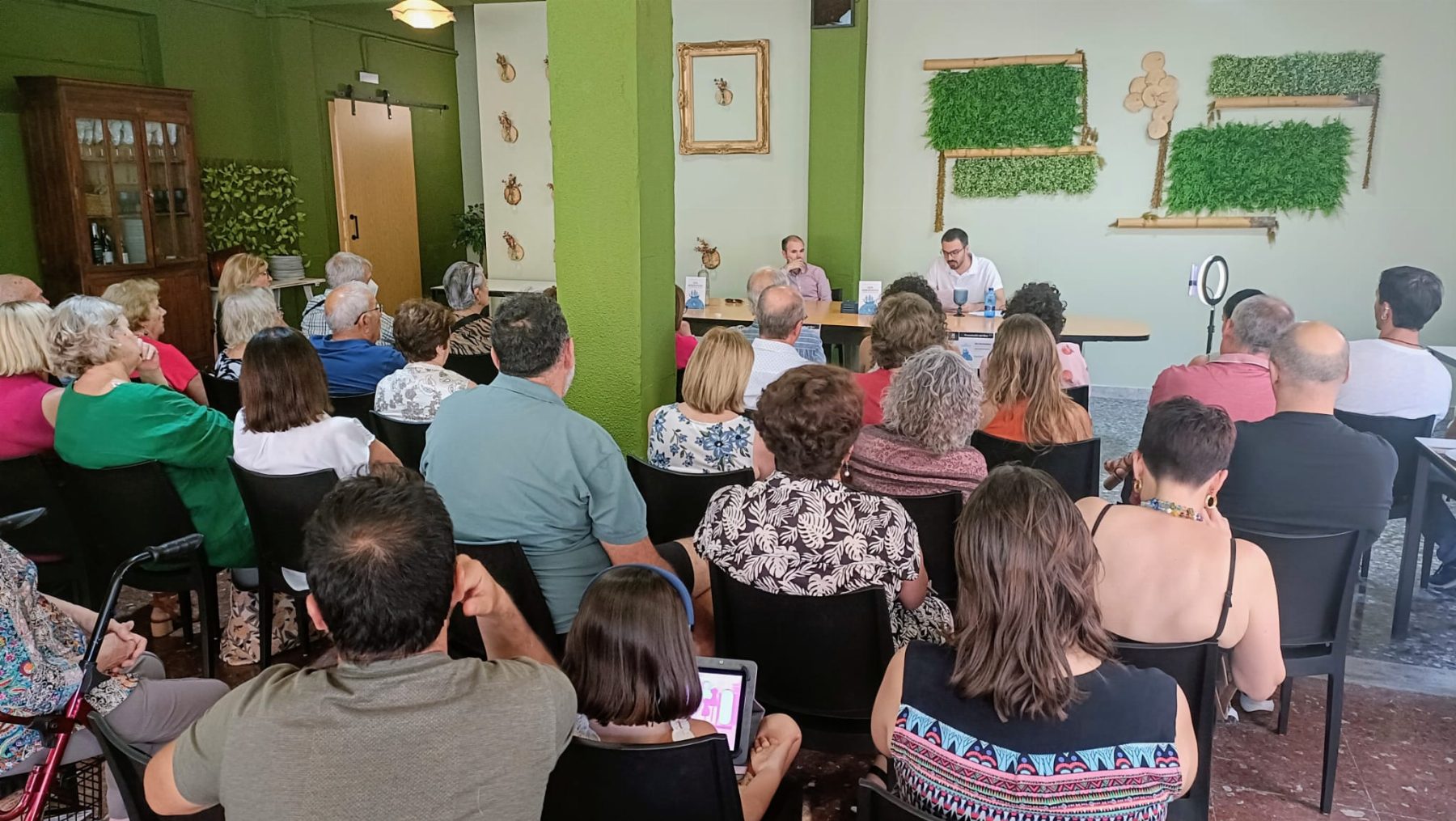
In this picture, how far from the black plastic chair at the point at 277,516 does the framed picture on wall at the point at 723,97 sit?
5334 millimetres

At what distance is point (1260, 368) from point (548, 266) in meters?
5.72

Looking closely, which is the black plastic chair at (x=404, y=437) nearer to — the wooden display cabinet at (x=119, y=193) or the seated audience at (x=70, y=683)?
the seated audience at (x=70, y=683)

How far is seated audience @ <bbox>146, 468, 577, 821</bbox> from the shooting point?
45.6 inches

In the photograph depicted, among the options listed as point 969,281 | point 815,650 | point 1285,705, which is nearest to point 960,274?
point 969,281

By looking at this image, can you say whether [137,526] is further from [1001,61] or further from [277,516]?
[1001,61]

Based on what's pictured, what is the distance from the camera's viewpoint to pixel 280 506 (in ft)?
8.77

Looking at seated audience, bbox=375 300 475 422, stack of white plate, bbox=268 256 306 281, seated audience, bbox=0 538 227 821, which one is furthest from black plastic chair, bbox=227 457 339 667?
stack of white plate, bbox=268 256 306 281

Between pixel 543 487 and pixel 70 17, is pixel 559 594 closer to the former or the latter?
pixel 543 487

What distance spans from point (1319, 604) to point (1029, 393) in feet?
3.22

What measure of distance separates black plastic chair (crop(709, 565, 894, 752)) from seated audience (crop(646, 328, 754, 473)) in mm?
853

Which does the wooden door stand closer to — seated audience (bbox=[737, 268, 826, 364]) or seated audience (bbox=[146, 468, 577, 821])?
seated audience (bbox=[737, 268, 826, 364])

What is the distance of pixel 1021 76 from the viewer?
6.69 m

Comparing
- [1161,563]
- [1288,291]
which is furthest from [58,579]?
[1288,291]

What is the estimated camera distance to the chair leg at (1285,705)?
8.84 ft
